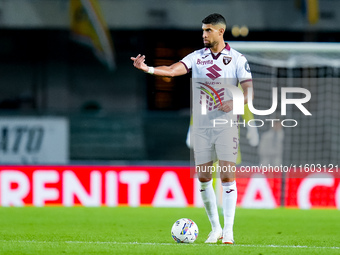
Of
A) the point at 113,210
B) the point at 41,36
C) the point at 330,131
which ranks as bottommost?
the point at 113,210

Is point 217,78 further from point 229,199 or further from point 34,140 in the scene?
point 34,140

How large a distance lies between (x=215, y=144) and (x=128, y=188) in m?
6.57

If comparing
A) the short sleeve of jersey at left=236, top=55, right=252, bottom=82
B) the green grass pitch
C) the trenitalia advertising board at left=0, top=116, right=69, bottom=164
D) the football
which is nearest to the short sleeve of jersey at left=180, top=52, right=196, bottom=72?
the short sleeve of jersey at left=236, top=55, right=252, bottom=82

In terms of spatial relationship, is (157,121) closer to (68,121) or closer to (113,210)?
(68,121)

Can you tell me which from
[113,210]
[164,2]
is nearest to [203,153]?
[113,210]

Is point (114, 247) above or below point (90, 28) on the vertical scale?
below

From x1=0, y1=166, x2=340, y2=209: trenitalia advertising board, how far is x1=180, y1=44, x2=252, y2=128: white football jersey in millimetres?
6194

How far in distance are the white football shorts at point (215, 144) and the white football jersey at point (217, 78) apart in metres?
0.07

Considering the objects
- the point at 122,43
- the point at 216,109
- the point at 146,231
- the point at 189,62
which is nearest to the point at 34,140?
the point at 122,43

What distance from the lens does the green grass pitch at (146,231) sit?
296 inches

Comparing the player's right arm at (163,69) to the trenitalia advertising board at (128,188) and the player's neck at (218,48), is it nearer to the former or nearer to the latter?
the player's neck at (218,48)

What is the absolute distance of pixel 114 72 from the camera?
21.0 meters

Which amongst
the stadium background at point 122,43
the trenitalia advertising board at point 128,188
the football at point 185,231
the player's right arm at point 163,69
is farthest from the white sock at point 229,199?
the stadium background at point 122,43

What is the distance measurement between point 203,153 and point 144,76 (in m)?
12.6
